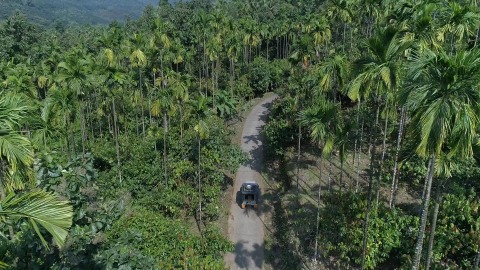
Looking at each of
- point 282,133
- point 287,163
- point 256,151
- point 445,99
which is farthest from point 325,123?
point 256,151

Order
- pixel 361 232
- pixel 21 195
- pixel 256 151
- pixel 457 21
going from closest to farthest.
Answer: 1. pixel 21 195
2. pixel 457 21
3. pixel 361 232
4. pixel 256 151

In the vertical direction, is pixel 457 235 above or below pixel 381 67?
below

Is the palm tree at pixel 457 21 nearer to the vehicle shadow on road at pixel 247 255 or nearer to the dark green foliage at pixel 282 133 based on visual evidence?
the dark green foliage at pixel 282 133

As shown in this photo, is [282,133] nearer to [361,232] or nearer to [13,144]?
[361,232]

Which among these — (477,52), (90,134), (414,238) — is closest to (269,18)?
(90,134)

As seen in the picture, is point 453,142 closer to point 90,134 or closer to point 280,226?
point 280,226

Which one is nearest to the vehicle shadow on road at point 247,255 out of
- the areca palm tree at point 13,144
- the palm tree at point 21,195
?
the palm tree at point 21,195

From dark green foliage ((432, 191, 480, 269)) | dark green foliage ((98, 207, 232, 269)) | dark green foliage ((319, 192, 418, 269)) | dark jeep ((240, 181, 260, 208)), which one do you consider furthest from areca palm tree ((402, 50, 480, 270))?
dark jeep ((240, 181, 260, 208))

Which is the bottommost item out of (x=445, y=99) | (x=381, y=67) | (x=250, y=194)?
(x=250, y=194)
